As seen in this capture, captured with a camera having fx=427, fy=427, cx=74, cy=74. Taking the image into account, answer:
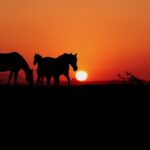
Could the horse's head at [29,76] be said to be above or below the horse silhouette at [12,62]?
below

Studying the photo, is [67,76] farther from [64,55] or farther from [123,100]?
[123,100]

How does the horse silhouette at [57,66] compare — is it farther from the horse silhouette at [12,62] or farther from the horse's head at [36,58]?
the horse silhouette at [12,62]

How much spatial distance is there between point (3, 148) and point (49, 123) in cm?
241

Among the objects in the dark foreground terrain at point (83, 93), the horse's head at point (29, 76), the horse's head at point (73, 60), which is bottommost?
the dark foreground terrain at point (83, 93)

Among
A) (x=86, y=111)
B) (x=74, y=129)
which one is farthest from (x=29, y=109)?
(x=74, y=129)

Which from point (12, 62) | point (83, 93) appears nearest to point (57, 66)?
point (12, 62)

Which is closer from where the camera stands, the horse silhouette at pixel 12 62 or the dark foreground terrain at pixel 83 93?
the dark foreground terrain at pixel 83 93

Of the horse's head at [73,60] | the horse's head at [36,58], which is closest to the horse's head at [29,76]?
the horse's head at [36,58]

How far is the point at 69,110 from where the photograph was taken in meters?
12.5

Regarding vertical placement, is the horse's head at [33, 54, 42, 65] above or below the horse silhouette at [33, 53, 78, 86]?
above

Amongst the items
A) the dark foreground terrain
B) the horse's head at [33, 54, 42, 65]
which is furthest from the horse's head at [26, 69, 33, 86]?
the dark foreground terrain

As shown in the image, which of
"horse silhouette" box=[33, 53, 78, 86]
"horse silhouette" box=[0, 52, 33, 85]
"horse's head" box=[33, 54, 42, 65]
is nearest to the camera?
"horse silhouette" box=[33, 53, 78, 86]

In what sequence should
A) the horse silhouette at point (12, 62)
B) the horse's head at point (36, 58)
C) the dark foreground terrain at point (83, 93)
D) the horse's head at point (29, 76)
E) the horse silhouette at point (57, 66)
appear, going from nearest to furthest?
the dark foreground terrain at point (83, 93) → the horse silhouette at point (57, 66) → the horse silhouette at point (12, 62) → the horse's head at point (36, 58) → the horse's head at point (29, 76)

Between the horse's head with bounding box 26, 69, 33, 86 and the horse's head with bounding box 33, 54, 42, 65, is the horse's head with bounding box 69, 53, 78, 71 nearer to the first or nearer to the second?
the horse's head with bounding box 33, 54, 42, 65
